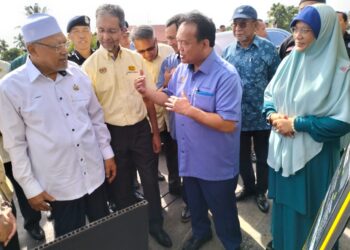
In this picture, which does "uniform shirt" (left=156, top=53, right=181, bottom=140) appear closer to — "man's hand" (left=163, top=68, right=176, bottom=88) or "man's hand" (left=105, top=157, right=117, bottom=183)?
"man's hand" (left=163, top=68, right=176, bottom=88)

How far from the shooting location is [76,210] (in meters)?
2.04

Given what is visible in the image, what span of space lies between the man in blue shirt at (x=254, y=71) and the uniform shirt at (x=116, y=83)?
1012mm

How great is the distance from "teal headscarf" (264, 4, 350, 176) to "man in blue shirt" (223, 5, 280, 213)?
2.60 feet

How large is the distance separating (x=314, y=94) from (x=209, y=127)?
68 centimetres

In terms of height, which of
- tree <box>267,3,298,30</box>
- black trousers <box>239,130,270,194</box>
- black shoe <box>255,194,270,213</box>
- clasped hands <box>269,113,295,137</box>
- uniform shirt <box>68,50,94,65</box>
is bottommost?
tree <box>267,3,298,30</box>

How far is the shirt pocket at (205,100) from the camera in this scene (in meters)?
2.02

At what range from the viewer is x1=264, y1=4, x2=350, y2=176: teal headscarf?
5.74 feet

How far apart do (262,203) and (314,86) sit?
1632 mm

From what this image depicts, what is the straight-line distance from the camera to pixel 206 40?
2.03 metres

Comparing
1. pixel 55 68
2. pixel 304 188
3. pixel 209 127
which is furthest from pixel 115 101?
pixel 304 188

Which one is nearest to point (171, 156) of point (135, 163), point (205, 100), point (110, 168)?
point (135, 163)

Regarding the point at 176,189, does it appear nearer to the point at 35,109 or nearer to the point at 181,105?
the point at 181,105

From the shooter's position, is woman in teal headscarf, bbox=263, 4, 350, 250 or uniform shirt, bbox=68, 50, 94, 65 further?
uniform shirt, bbox=68, 50, 94, 65

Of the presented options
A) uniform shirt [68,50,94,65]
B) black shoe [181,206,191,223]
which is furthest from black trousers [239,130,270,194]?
uniform shirt [68,50,94,65]
